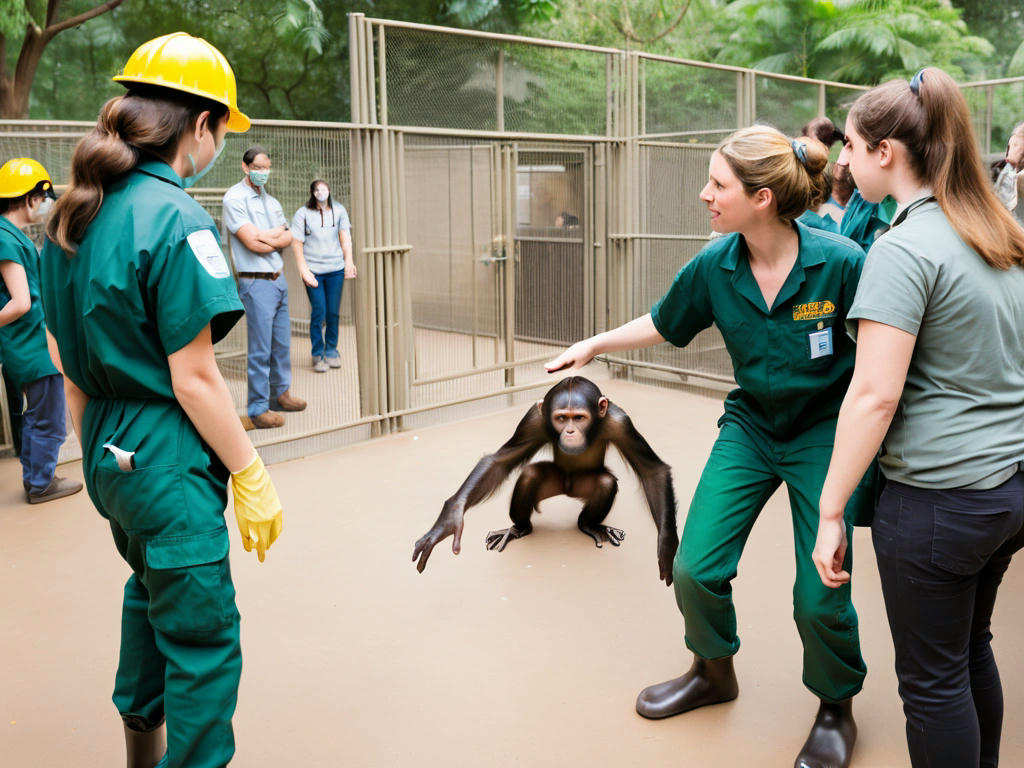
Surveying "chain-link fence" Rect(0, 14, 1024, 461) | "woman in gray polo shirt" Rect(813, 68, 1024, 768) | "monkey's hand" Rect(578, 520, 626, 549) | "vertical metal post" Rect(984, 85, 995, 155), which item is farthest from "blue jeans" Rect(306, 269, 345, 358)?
"vertical metal post" Rect(984, 85, 995, 155)

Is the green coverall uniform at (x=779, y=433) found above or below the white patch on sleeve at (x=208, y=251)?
below

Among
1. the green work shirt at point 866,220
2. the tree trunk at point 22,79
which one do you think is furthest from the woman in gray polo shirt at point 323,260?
the tree trunk at point 22,79

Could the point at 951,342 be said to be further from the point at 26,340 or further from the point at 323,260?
the point at 323,260

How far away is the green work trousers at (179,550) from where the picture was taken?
2.11 metres

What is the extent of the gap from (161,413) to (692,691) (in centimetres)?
185

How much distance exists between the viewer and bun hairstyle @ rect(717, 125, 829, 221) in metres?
2.63

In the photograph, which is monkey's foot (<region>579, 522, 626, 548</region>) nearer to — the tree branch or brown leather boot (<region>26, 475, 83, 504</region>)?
brown leather boot (<region>26, 475, 83, 504</region>)

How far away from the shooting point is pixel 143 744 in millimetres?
2482

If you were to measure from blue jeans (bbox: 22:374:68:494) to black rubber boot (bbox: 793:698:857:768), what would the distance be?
3928 millimetres

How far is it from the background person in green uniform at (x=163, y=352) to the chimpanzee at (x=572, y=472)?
3.90 ft

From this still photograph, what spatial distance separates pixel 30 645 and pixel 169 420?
6.44ft

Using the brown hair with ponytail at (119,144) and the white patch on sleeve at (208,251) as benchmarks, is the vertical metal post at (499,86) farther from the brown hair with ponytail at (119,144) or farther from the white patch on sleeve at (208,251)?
the white patch on sleeve at (208,251)

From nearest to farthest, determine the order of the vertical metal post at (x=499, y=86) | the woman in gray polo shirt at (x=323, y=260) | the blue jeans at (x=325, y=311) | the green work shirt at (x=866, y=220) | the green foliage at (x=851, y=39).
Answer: the green work shirt at (x=866, y=220)
the woman in gray polo shirt at (x=323, y=260)
the blue jeans at (x=325, y=311)
the vertical metal post at (x=499, y=86)
the green foliage at (x=851, y=39)

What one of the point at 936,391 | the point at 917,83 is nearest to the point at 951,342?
the point at 936,391
